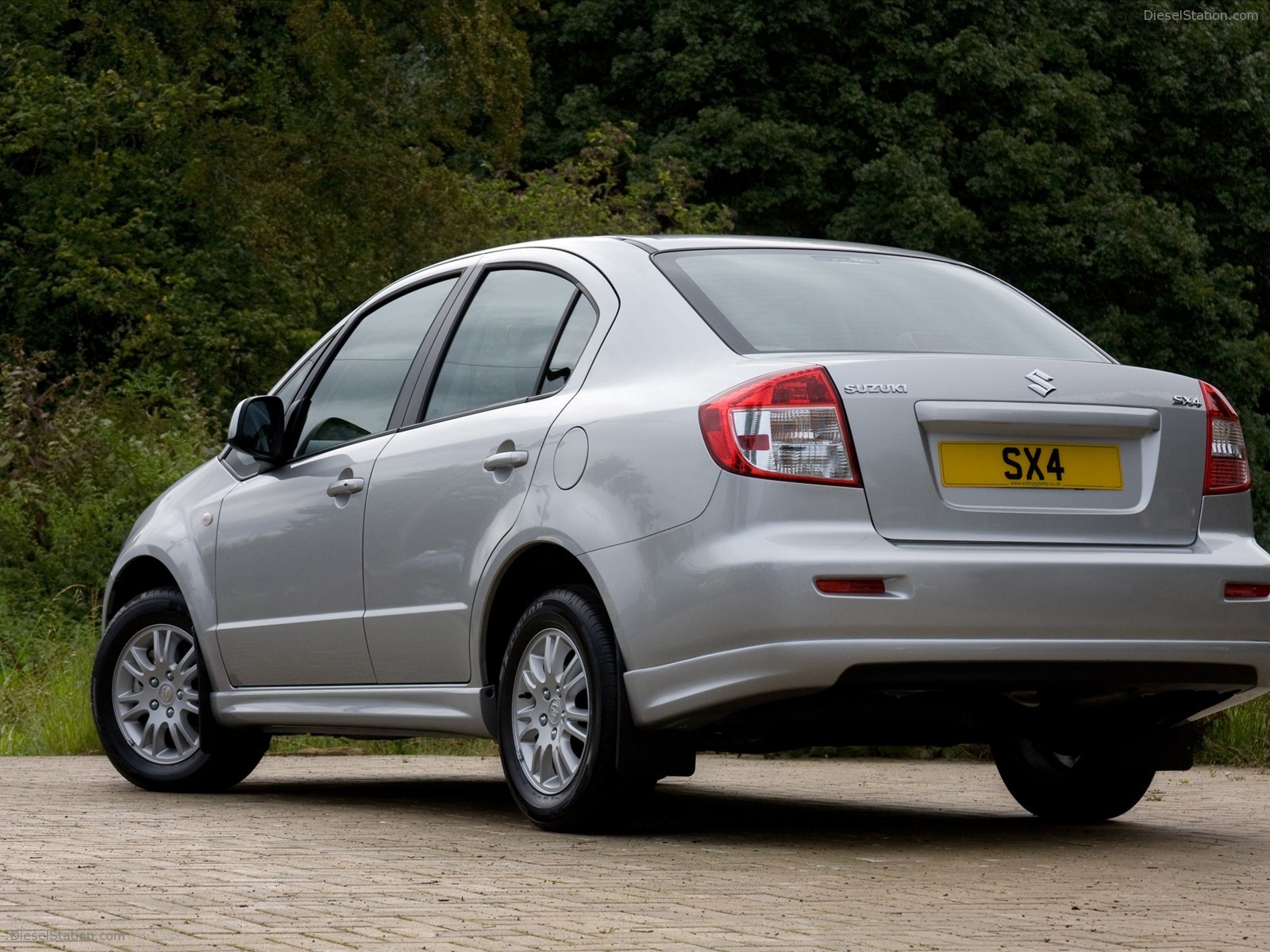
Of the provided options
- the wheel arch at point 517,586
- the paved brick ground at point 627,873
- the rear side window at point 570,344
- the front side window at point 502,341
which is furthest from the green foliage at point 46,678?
the rear side window at point 570,344

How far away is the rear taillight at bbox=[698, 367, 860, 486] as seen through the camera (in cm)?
544

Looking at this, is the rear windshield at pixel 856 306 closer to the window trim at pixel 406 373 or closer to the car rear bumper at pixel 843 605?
the car rear bumper at pixel 843 605

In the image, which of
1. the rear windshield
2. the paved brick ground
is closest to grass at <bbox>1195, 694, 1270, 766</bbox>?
the paved brick ground

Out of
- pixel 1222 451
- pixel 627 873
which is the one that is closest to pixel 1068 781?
pixel 1222 451

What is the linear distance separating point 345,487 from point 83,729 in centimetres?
432

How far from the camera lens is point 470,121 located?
99.0 ft

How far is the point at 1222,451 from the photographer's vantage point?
5953mm

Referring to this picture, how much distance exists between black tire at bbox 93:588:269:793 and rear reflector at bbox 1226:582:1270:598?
3.71 metres

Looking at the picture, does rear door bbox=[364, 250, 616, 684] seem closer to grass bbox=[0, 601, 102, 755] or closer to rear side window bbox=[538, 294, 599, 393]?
rear side window bbox=[538, 294, 599, 393]

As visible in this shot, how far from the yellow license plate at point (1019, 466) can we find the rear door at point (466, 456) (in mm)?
1255

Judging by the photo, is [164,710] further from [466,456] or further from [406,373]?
[466,456]

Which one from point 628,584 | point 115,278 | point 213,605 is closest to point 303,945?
point 628,584

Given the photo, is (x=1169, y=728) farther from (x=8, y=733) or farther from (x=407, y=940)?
(x=8, y=733)

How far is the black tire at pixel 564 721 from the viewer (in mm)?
5805
